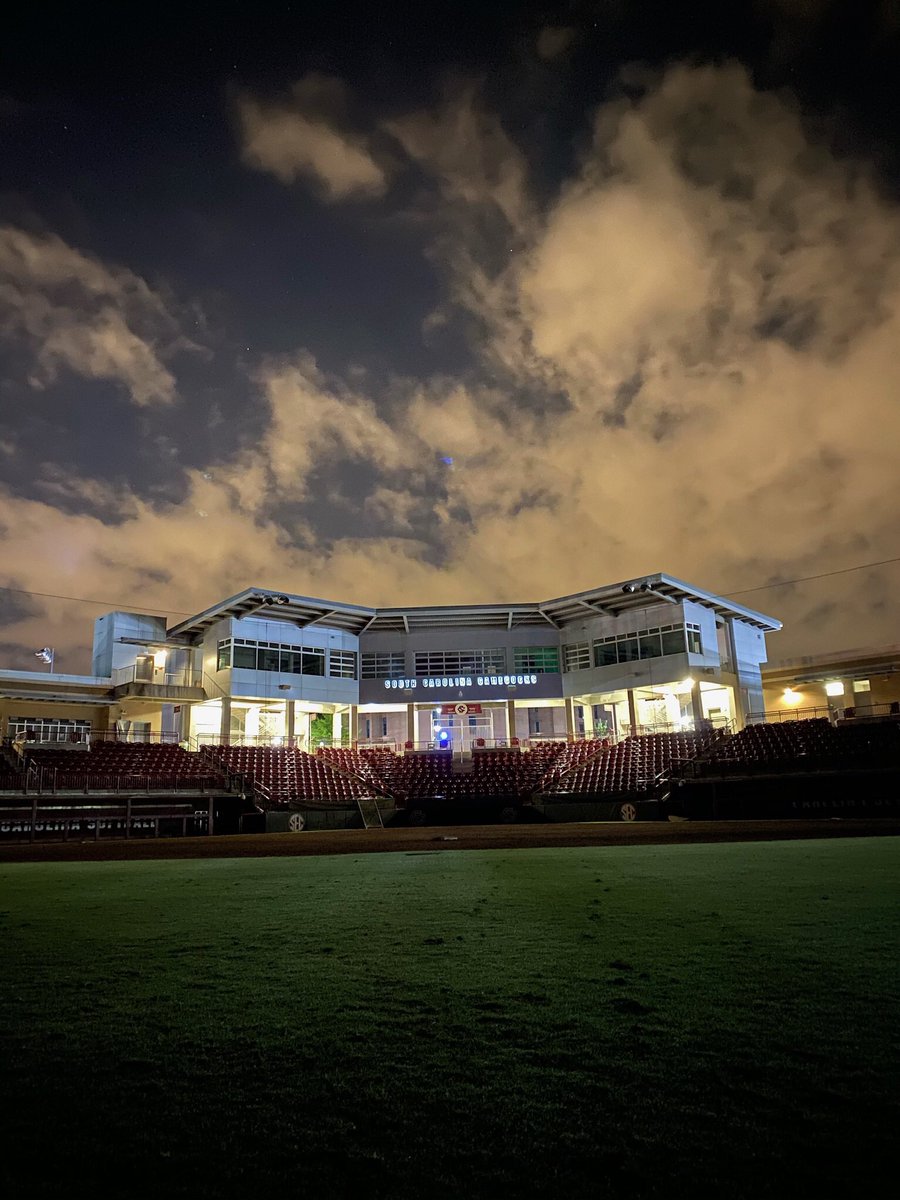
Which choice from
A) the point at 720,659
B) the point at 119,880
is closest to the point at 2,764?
the point at 119,880

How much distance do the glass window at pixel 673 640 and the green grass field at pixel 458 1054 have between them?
36.6m

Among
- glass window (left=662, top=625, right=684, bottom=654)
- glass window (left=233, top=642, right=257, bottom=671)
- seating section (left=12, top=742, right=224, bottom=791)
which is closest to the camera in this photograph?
seating section (left=12, top=742, right=224, bottom=791)

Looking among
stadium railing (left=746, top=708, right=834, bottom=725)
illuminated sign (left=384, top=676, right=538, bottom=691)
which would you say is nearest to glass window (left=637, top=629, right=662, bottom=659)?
stadium railing (left=746, top=708, right=834, bottom=725)

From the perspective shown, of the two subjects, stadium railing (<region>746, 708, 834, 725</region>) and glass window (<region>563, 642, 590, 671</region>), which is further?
glass window (<region>563, 642, 590, 671</region>)

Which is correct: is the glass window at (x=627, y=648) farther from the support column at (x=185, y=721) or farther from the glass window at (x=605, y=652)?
the support column at (x=185, y=721)

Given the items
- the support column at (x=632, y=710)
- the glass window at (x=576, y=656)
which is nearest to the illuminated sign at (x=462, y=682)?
the glass window at (x=576, y=656)

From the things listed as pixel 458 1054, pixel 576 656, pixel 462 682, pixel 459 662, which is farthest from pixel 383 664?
pixel 458 1054

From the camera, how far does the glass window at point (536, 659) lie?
46534 mm

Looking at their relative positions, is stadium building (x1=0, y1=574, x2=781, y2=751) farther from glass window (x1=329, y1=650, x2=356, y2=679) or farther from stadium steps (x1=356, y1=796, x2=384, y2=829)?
stadium steps (x1=356, y1=796, x2=384, y2=829)

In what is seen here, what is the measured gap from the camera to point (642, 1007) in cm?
321

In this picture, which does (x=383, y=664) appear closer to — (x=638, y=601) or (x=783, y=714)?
(x=638, y=601)

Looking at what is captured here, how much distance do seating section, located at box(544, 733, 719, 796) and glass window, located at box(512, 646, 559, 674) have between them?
7497mm

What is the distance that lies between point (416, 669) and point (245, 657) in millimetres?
10615

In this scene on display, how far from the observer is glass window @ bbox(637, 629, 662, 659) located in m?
42.0
